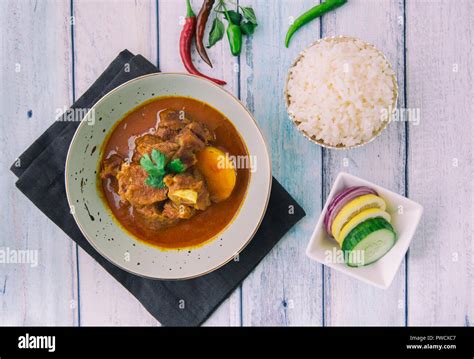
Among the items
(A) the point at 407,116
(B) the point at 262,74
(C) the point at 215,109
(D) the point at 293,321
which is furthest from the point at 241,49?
(D) the point at 293,321

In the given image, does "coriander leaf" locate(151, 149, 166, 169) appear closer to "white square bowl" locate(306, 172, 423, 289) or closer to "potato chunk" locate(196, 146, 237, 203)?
"potato chunk" locate(196, 146, 237, 203)

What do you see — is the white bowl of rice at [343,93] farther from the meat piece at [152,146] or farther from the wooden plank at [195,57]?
the meat piece at [152,146]

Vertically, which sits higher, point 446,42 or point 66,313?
point 446,42

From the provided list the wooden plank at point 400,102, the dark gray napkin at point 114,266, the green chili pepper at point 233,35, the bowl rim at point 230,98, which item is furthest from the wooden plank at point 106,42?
the wooden plank at point 400,102

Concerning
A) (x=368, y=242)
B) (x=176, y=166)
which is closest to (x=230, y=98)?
(x=176, y=166)

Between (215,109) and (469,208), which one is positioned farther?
(469,208)

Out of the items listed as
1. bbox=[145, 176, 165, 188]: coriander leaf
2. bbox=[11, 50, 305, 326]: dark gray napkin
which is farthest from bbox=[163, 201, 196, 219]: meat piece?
bbox=[11, 50, 305, 326]: dark gray napkin
